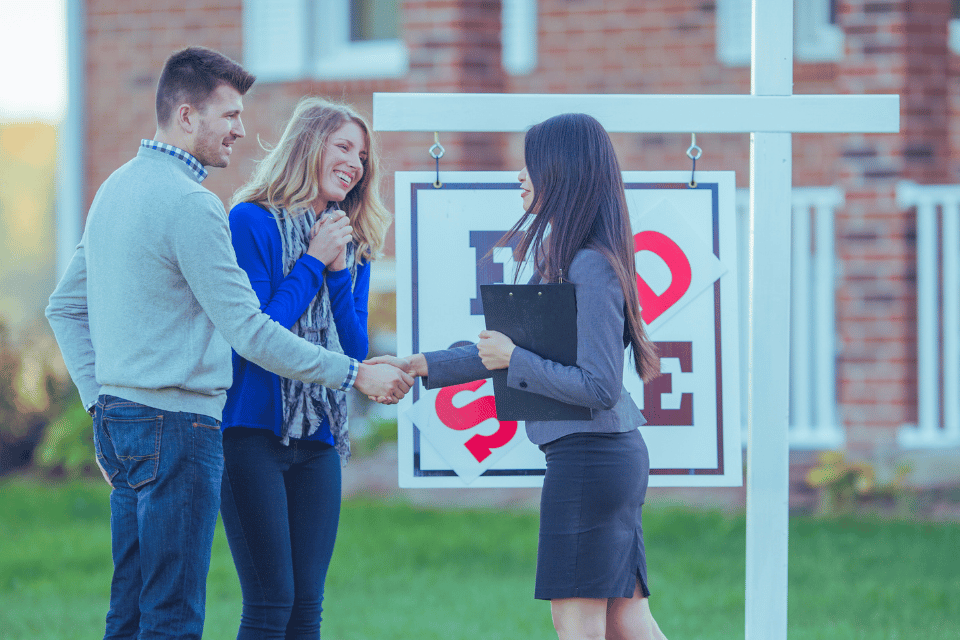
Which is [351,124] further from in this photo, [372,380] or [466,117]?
[372,380]

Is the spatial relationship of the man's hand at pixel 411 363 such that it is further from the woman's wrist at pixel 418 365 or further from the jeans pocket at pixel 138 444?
the jeans pocket at pixel 138 444

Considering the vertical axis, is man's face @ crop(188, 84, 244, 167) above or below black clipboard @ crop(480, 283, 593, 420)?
above

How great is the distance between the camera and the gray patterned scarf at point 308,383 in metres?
2.96

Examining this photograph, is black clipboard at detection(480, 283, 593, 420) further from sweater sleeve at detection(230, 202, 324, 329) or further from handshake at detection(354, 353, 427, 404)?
sweater sleeve at detection(230, 202, 324, 329)

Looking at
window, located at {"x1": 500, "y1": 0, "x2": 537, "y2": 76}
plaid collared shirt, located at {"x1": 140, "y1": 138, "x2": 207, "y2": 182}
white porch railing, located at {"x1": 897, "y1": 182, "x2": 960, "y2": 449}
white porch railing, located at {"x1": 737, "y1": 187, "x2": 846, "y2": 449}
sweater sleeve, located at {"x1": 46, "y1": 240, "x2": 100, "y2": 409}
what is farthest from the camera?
window, located at {"x1": 500, "y1": 0, "x2": 537, "y2": 76}

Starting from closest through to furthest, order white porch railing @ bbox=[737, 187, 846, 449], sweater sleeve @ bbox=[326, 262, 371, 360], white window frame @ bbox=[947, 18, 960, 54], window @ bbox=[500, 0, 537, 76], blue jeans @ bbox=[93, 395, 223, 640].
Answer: blue jeans @ bbox=[93, 395, 223, 640], sweater sleeve @ bbox=[326, 262, 371, 360], white porch railing @ bbox=[737, 187, 846, 449], white window frame @ bbox=[947, 18, 960, 54], window @ bbox=[500, 0, 537, 76]

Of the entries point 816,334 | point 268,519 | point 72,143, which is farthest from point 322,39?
point 268,519

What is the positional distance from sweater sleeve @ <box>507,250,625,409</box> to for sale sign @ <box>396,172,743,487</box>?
0.76m

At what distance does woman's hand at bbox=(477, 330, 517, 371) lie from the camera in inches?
108

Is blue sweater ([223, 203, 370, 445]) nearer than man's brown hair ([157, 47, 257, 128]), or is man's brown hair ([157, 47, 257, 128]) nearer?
man's brown hair ([157, 47, 257, 128])

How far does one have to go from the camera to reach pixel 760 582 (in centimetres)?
302

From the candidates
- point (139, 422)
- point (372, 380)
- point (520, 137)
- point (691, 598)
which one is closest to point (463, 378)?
point (372, 380)

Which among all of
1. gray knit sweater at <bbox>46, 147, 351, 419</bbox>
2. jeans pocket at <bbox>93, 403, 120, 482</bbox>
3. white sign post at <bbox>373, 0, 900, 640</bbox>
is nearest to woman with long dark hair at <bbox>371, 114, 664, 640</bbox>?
white sign post at <bbox>373, 0, 900, 640</bbox>

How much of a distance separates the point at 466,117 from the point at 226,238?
83 centimetres
